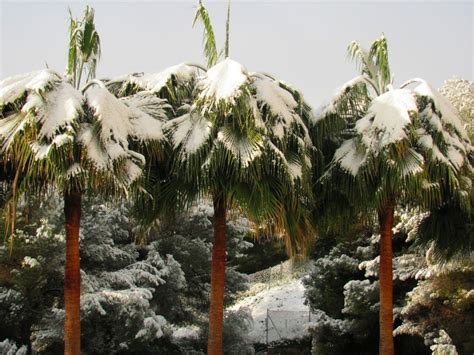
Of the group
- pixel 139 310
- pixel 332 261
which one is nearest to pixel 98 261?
pixel 139 310

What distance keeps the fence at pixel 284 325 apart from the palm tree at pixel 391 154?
12.6 meters

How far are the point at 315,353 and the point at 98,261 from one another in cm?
730

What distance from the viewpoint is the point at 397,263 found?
17.3 metres

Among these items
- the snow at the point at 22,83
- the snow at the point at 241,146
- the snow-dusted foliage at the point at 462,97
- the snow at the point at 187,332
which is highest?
the snow-dusted foliage at the point at 462,97

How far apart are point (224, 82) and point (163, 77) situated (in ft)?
4.47

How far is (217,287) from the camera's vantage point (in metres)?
10.7

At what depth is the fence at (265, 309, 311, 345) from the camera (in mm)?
24062

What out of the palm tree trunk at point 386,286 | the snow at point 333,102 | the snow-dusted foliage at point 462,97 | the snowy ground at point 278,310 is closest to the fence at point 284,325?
the snowy ground at point 278,310

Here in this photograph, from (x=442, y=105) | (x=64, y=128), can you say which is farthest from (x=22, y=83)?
(x=442, y=105)

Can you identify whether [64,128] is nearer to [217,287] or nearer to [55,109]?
[55,109]

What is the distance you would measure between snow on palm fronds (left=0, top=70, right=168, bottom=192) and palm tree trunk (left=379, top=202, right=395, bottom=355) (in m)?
4.49

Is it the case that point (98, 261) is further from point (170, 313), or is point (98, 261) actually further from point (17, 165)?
point (17, 165)

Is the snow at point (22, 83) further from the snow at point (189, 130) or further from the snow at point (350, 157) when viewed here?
the snow at point (350, 157)

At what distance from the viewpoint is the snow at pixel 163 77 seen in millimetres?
10945
